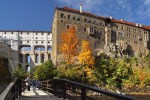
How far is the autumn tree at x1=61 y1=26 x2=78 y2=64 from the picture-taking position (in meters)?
90.2

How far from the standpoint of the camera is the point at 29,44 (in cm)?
14125

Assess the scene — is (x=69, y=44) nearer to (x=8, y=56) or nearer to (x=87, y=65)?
(x=87, y=65)

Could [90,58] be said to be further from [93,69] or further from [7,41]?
[7,41]

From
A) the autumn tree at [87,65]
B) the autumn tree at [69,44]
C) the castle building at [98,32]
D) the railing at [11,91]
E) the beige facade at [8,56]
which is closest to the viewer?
the railing at [11,91]

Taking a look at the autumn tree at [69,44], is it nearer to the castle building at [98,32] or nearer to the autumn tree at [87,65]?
the castle building at [98,32]

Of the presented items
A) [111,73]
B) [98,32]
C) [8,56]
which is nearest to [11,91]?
[111,73]

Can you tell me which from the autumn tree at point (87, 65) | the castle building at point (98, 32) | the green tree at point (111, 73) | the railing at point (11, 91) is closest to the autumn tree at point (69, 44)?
the castle building at point (98, 32)

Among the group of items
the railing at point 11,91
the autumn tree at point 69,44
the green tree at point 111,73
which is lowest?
the green tree at point 111,73

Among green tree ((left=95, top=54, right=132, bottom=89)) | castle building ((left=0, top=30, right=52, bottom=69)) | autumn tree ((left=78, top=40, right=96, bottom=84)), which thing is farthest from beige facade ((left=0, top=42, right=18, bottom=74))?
green tree ((left=95, top=54, right=132, bottom=89))

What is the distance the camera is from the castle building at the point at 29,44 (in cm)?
13838

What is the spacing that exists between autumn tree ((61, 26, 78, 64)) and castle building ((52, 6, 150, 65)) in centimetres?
239

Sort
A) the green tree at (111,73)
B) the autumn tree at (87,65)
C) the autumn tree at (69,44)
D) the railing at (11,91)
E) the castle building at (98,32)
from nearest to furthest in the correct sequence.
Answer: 1. the railing at (11,91)
2. the autumn tree at (87,65)
3. the green tree at (111,73)
4. the autumn tree at (69,44)
5. the castle building at (98,32)

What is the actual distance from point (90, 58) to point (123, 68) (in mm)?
9140

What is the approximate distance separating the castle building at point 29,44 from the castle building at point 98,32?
33.9 m
